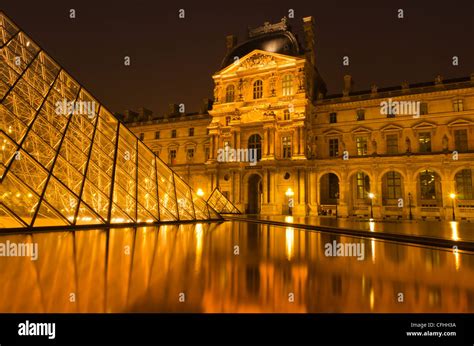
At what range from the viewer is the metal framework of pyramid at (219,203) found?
27.0 m

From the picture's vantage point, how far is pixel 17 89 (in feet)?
42.1

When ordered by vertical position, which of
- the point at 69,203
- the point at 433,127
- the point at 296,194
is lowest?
the point at 69,203

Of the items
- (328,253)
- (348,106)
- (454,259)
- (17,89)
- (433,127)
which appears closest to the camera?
(454,259)

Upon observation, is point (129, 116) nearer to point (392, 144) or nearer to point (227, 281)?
point (392, 144)

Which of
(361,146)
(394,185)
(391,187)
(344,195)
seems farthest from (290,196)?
(394,185)

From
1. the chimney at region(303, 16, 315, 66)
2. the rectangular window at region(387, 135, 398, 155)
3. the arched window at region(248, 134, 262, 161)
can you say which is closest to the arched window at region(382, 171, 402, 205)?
the rectangular window at region(387, 135, 398, 155)

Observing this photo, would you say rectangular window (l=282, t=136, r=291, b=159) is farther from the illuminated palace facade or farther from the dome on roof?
the dome on roof

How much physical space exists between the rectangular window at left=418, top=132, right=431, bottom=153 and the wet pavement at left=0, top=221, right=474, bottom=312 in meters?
23.5

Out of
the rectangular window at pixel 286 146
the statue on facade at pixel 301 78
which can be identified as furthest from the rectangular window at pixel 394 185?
Result: the statue on facade at pixel 301 78

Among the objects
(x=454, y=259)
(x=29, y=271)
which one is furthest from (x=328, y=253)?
(x=29, y=271)

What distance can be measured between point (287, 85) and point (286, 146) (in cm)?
596

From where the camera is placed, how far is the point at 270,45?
3209 centimetres

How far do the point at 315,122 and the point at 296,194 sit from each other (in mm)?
7931
